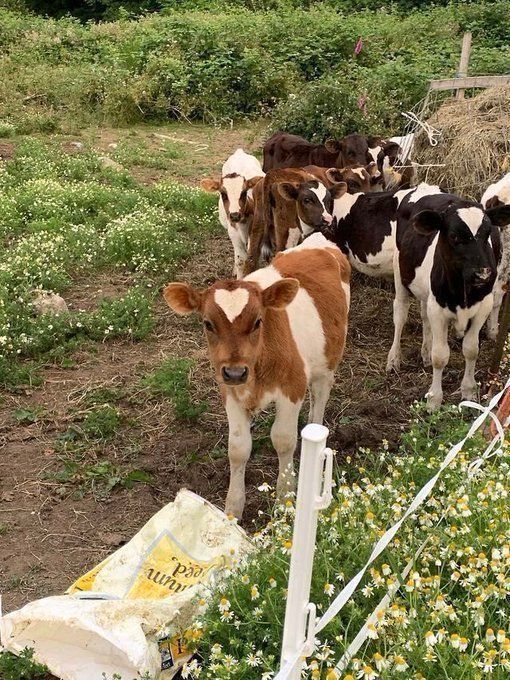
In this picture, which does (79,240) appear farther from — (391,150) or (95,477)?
(95,477)

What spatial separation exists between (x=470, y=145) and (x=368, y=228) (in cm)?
161

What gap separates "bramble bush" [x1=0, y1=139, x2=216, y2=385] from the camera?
7172 millimetres

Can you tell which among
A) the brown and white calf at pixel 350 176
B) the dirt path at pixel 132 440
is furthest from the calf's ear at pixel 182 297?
the brown and white calf at pixel 350 176

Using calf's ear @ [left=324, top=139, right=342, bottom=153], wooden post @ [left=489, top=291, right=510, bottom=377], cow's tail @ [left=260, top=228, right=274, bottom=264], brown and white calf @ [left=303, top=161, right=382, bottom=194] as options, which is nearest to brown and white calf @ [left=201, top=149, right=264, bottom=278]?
cow's tail @ [left=260, top=228, right=274, bottom=264]

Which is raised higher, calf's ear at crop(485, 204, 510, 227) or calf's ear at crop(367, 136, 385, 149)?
calf's ear at crop(485, 204, 510, 227)

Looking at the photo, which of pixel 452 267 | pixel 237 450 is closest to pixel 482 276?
pixel 452 267

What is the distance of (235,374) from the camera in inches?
168

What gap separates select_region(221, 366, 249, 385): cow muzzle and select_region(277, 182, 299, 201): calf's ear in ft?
13.0

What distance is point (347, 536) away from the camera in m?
3.50

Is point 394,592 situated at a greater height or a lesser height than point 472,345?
greater

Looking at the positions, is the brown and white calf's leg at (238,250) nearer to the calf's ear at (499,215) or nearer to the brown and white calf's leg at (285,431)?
the calf's ear at (499,215)

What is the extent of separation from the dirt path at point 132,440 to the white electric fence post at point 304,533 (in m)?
2.06

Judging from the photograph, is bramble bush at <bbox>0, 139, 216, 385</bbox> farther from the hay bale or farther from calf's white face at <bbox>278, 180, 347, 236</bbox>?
the hay bale

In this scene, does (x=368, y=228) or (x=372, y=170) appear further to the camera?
(x=372, y=170)
